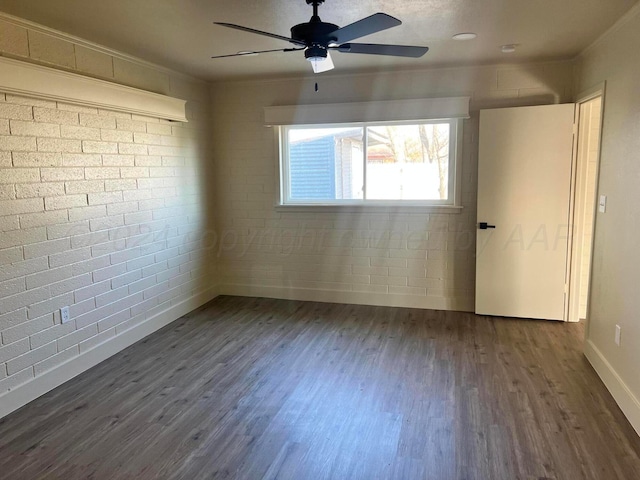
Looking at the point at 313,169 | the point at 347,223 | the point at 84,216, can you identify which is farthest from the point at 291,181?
the point at 84,216

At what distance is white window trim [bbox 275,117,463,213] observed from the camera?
454 cm

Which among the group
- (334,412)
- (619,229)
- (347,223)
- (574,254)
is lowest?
(334,412)

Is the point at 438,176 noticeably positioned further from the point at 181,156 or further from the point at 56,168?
the point at 56,168

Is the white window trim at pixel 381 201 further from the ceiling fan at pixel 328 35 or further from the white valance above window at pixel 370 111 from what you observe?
the ceiling fan at pixel 328 35

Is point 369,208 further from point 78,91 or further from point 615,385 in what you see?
point 78,91

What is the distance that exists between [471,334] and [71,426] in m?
3.25

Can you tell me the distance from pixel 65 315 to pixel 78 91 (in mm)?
1656

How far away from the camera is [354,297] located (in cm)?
507

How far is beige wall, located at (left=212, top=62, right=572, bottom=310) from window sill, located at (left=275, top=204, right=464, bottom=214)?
0.04 meters

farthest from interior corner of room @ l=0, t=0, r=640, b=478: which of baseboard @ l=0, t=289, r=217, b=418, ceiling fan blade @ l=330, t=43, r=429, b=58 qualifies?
ceiling fan blade @ l=330, t=43, r=429, b=58

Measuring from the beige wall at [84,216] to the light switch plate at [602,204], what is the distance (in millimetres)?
3819

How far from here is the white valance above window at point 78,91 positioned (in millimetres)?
2717

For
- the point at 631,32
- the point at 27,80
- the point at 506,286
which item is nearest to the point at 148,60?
the point at 27,80

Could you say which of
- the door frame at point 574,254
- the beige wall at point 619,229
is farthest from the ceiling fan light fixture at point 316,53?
the door frame at point 574,254
